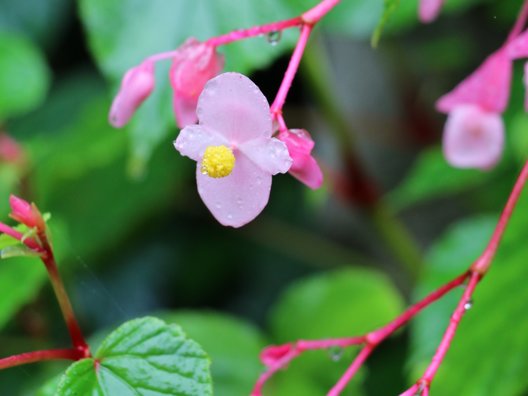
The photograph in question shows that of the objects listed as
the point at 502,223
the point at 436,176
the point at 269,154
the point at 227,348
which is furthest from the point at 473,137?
the point at 227,348

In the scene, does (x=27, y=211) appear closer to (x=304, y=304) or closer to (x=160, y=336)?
(x=160, y=336)

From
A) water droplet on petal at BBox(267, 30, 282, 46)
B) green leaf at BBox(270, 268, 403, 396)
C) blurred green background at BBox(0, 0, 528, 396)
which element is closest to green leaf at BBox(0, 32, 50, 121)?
blurred green background at BBox(0, 0, 528, 396)

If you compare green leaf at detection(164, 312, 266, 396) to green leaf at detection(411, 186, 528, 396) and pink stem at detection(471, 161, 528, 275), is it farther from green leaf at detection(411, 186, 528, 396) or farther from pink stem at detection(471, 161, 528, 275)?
pink stem at detection(471, 161, 528, 275)

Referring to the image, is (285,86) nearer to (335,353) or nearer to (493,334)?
(335,353)

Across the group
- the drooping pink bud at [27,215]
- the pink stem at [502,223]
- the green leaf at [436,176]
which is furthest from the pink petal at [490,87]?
the green leaf at [436,176]

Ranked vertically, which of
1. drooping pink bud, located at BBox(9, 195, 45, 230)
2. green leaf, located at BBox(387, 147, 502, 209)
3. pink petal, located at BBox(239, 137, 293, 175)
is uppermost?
green leaf, located at BBox(387, 147, 502, 209)

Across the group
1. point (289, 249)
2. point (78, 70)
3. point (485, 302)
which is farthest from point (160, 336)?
point (78, 70)

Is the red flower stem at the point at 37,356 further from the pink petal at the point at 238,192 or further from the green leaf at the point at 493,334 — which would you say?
the green leaf at the point at 493,334
